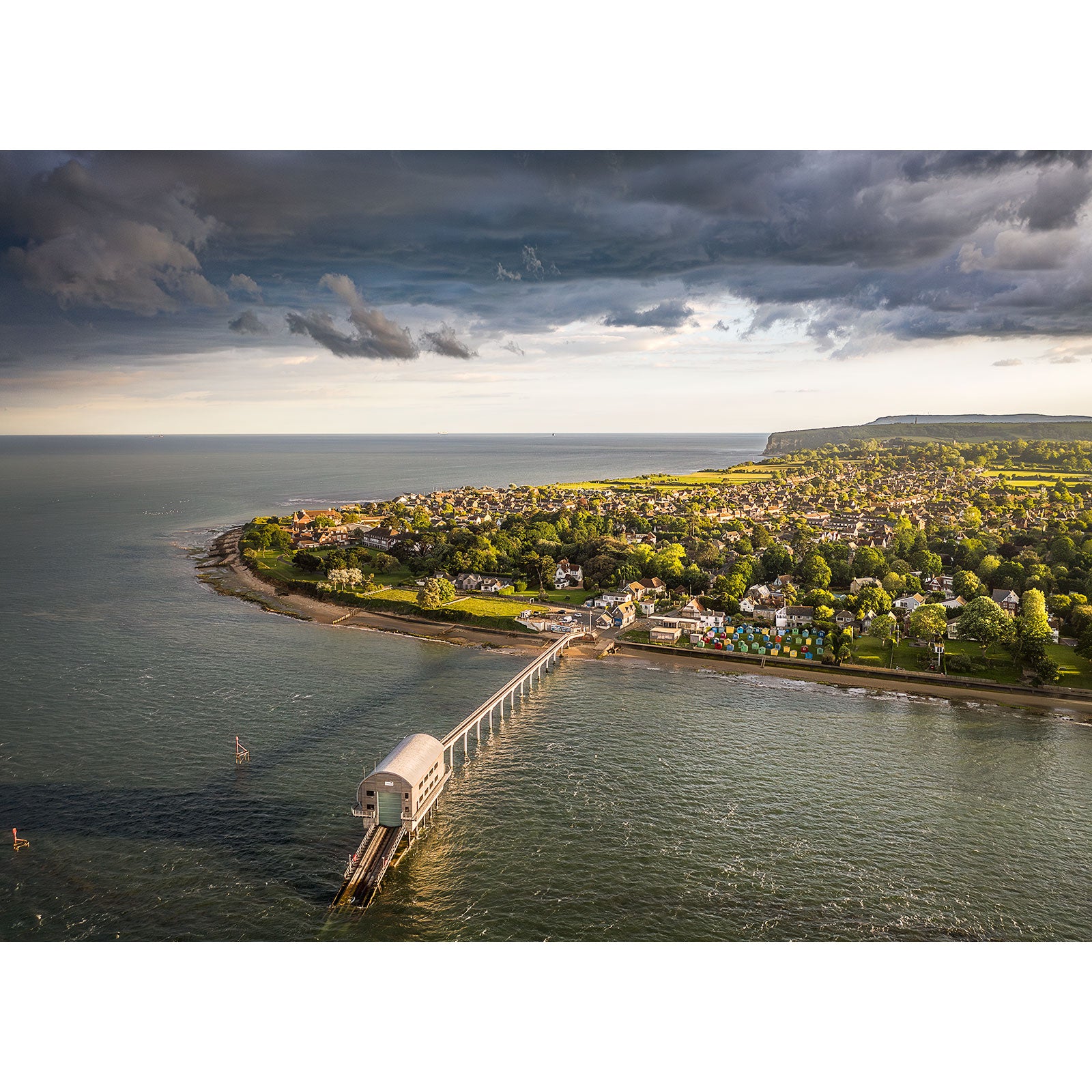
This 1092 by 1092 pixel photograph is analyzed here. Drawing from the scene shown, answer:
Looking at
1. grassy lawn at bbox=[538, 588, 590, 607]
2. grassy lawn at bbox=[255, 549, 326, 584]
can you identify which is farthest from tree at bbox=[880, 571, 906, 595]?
grassy lawn at bbox=[255, 549, 326, 584]

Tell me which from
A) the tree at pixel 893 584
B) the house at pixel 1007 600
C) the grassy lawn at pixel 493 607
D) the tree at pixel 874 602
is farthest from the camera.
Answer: the tree at pixel 893 584

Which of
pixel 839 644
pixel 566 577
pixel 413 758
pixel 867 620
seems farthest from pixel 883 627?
pixel 413 758

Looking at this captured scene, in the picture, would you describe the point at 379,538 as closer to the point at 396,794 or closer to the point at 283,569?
the point at 283,569

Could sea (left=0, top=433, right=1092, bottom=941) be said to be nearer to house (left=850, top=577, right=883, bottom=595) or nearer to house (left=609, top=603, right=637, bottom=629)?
house (left=609, top=603, right=637, bottom=629)

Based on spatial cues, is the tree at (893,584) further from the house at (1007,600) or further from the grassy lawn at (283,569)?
the grassy lawn at (283,569)

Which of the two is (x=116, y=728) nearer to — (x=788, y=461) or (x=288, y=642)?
(x=288, y=642)

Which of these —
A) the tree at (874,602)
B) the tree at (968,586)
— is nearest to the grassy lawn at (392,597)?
the tree at (874,602)

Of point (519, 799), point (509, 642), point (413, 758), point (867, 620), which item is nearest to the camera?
point (413, 758)
